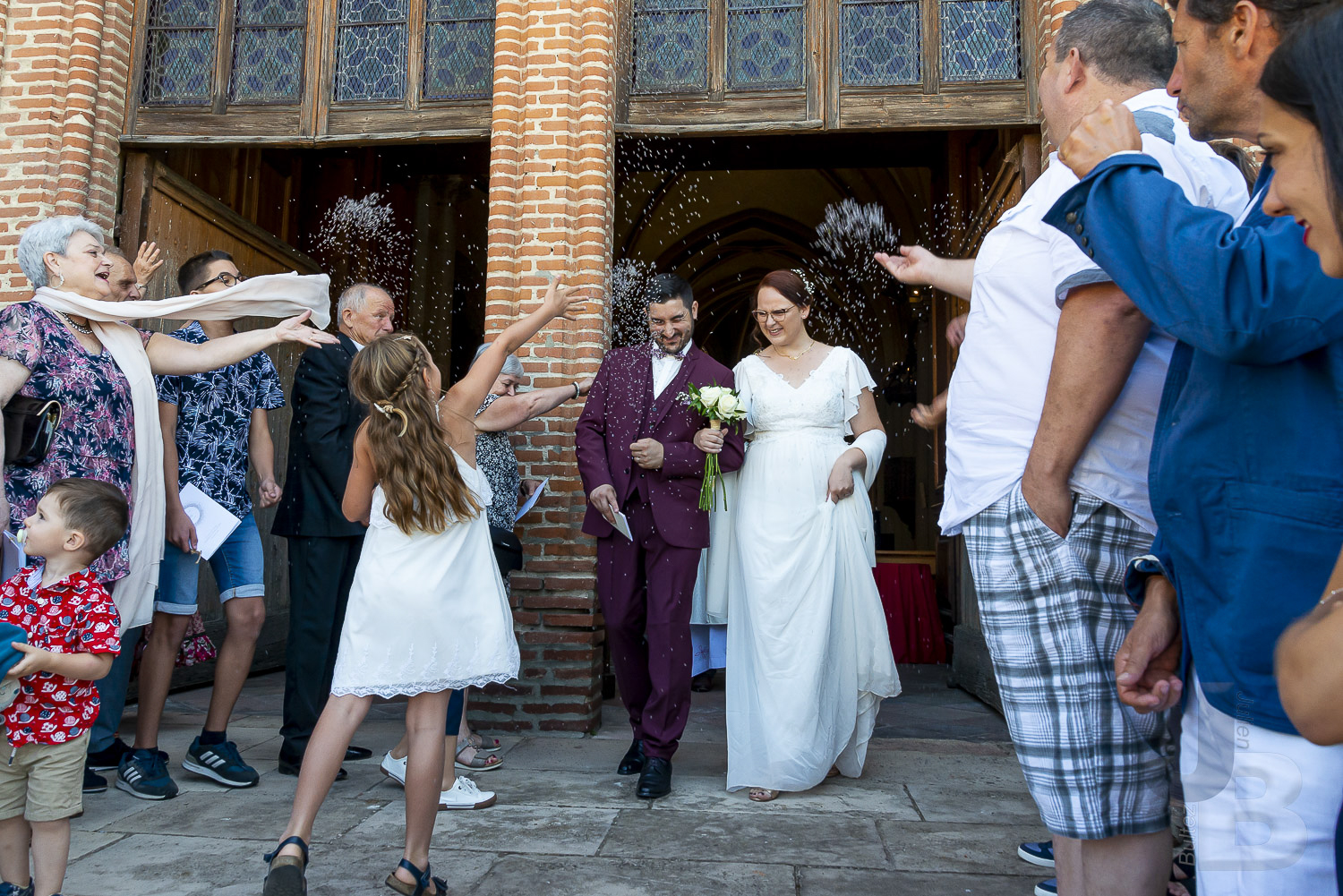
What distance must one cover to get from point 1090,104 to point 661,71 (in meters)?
4.30

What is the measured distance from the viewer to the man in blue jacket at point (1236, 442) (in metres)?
1.23

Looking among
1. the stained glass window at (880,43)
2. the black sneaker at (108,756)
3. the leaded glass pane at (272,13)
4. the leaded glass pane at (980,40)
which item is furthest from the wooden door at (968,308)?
the leaded glass pane at (272,13)

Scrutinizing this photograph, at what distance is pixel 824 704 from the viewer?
14.1 feet

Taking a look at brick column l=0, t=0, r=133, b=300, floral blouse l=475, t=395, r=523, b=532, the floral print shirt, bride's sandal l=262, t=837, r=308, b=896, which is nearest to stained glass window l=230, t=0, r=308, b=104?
brick column l=0, t=0, r=133, b=300

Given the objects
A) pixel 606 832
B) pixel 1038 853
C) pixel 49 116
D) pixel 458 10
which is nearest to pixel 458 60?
pixel 458 10

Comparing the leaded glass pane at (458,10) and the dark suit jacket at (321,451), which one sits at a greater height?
the leaded glass pane at (458,10)

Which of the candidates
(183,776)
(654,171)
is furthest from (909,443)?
(183,776)

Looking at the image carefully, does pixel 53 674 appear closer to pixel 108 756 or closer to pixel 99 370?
pixel 99 370

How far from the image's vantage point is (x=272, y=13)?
6.23 metres

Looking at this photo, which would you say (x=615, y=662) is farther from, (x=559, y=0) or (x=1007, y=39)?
(x=1007, y=39)

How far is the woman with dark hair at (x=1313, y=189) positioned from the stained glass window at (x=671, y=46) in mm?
5092

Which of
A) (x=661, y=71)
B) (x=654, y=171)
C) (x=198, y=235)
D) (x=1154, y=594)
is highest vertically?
(x=654, y=171)

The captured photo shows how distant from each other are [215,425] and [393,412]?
6.06ft

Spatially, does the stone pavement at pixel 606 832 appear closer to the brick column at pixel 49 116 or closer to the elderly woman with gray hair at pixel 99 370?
the elderly woman with gray hair at pixel 99 370
